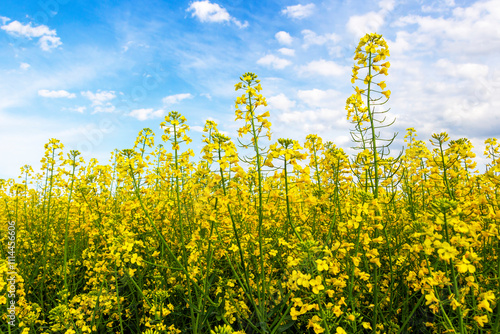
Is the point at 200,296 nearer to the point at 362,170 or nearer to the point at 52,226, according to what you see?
the point at 362,170

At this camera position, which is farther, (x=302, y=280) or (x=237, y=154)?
(x=237, y=154)

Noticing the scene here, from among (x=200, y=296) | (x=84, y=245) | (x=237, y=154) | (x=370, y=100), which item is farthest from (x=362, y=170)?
(x=84, y=245)

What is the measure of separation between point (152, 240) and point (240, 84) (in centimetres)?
264

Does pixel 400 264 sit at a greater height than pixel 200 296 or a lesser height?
greater

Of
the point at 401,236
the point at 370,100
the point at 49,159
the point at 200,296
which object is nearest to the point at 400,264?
the point at 401,236

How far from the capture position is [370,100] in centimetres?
319

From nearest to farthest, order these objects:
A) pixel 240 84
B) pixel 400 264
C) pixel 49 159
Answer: pixel 240 84 → pixel 400 264 → pixel 49 159

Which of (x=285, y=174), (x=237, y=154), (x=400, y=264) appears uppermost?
(x=237, y=154)

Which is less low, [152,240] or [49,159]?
[49,159]

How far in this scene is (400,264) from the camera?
357 centimetres

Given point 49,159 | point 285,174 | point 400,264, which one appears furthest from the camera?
point 49,159

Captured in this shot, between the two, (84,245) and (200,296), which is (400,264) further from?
(84,245)

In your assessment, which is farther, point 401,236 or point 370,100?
point 401,236

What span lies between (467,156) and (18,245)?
23.1 feet
